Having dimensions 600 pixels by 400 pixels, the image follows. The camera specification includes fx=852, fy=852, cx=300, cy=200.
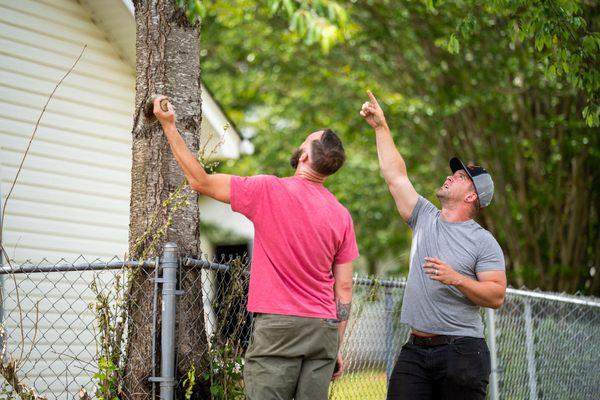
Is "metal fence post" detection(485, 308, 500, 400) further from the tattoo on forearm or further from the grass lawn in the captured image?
the tattoo on forearm

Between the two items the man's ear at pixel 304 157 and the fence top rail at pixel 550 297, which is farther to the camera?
the fence top rail at pixel 550 297

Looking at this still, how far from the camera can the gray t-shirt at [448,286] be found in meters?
4.79

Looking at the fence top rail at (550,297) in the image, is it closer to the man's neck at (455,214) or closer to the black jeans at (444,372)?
the man's neck at (455,214)

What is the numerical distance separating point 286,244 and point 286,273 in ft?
0.46

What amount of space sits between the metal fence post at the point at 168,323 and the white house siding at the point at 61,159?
145 inches

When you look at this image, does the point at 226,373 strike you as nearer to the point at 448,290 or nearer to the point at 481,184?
the point at 448,290

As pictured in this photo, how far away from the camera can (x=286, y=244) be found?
159 inches

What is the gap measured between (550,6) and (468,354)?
9.77 feet

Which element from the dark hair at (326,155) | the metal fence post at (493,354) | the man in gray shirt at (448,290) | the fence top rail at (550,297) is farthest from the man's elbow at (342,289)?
the metal fence post at (493,354)

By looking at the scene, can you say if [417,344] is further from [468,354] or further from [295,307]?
[295,307]

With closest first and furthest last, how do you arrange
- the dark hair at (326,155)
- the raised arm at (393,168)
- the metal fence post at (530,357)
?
1. the dark hair at (326,155)
2. the raised arm at (393,168)
3. the metal fence post at (530,357)

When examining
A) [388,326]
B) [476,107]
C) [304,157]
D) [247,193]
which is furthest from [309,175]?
[476,107]

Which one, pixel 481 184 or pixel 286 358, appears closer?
pixel 286 358

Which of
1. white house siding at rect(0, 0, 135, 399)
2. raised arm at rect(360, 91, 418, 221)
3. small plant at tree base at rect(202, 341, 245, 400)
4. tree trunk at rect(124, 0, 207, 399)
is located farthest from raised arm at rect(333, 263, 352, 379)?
white house siding at rect(0, 0, 135, 399)
